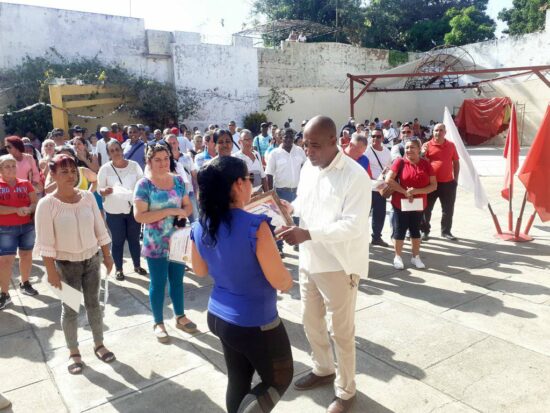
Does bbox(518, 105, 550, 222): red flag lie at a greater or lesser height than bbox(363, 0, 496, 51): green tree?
lesser

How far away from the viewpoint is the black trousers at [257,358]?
2102mm

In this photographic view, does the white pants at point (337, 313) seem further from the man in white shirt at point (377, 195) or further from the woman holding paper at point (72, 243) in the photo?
the man in white shirt at point (377, 195)

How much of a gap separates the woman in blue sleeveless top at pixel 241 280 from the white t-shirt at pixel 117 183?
3.19 meters

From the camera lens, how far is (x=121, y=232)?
537 centimetres

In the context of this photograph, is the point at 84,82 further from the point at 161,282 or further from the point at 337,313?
the point at 337,313

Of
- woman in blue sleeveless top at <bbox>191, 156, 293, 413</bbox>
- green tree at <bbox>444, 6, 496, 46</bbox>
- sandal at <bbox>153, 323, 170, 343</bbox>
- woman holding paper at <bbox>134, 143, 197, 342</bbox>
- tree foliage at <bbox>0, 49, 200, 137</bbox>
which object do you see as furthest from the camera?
green tree at <bbox>444, 6, 496, 46</bbox>

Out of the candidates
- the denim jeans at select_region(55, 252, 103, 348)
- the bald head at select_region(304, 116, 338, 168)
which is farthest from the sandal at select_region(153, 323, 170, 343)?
the bald head at select_region(304, 116, 338, 168)

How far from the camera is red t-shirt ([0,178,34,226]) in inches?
176

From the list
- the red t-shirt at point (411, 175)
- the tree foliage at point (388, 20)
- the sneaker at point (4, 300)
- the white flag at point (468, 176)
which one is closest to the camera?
the sneaker at point (4, 300)

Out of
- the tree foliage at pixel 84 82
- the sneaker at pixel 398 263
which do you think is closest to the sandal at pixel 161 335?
the sneaker at pixel 398 263

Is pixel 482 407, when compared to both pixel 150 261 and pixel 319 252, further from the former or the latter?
pixel 150 261

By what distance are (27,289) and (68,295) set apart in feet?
7.56

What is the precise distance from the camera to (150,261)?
12.0 feet

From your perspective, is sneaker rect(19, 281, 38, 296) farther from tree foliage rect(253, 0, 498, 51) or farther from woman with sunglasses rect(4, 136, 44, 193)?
tree foliage rect(253, 0, 498, 51)
